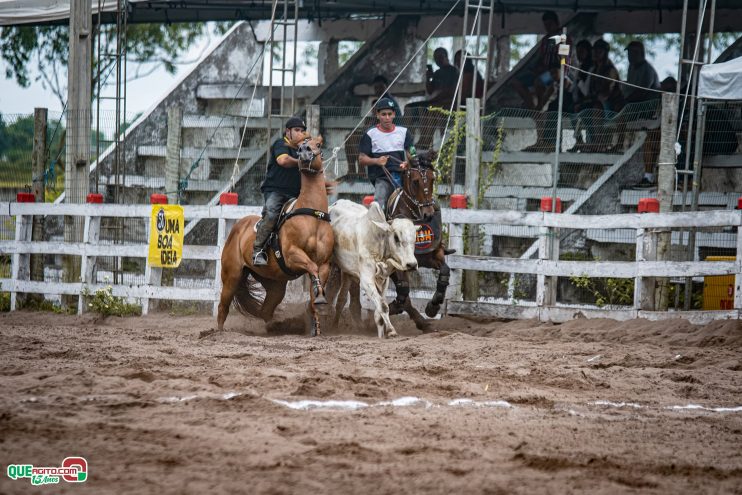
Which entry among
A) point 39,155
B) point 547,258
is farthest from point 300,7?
point 547,258

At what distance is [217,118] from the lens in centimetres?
2020

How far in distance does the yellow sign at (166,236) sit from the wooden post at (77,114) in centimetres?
212

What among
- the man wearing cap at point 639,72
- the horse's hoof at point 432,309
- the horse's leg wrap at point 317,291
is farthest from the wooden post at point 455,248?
the man wearing cap at point 639,72

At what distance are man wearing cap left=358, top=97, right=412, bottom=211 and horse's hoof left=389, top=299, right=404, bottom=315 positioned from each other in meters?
1.23

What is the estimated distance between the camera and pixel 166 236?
1442cm

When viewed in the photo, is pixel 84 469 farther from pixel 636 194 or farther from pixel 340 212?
pixel 636 194

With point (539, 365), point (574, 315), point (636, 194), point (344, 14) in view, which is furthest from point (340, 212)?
point (344, 14)

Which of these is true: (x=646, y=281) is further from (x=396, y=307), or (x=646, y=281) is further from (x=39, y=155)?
(x=39, y=155)

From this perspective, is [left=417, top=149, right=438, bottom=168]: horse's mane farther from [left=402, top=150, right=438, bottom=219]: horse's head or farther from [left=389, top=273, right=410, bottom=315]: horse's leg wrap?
[left=389, top=273, right=410, bottom=315]: horse's leg wrap

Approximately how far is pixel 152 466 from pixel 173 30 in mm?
30171

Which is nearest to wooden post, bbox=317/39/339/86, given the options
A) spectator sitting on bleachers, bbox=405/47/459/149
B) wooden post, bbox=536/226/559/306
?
spectator sitting on bleachers, bbox=405/47/459/149

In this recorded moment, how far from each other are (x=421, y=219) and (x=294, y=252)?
5.52ft

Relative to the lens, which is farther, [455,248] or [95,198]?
[95,198]

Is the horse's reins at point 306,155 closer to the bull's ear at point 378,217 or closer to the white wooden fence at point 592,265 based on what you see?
the bull's ear at point 378,217
